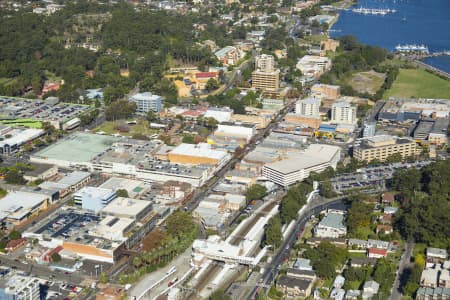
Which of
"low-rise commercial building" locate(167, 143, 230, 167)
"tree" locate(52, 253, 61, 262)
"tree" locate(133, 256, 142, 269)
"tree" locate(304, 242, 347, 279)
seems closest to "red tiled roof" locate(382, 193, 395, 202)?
"tree" locate(304, 242, 347, 279)

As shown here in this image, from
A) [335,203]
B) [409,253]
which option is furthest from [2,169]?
[409,253]

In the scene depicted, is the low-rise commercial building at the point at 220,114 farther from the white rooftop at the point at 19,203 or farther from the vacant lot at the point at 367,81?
the white rooftop at the point at 19,203

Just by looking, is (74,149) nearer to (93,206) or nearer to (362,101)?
(93,206)

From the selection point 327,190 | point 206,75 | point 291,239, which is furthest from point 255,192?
point 206,75

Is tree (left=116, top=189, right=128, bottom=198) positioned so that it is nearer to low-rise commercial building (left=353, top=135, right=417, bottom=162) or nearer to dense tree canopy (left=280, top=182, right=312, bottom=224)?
dense tree canopy (left=280, top=182, right=312, bottom=224)

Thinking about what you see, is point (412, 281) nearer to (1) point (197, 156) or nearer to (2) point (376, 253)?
(2) point (376, 253)

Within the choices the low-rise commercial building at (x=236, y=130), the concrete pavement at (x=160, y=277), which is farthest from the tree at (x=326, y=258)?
the low-rise commercial building at (x=236, y=130)

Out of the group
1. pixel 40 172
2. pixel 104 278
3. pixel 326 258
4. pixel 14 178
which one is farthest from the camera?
pixel 40 172
